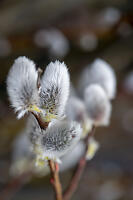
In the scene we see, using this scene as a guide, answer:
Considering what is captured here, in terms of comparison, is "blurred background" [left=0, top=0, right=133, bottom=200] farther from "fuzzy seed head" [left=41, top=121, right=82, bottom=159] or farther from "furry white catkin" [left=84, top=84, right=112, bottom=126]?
"fuzzy seed head" [left=41, top=121, right=82, bottom=159]

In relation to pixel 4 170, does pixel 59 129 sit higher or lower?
higher

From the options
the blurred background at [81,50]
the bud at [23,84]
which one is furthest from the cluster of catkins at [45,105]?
the blurred background at [81,50]

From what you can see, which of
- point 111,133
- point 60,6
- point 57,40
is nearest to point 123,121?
point 111,133

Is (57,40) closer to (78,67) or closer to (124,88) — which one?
(78,67)

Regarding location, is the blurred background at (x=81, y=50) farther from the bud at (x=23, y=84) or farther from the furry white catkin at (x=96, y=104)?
the bud at (x=23, y=84)

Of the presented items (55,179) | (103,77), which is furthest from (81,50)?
(55,179)

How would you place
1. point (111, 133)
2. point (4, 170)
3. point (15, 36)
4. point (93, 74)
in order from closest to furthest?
point (93, 74) < point (4, 170) < point (15, 36) < point (111, 133)
